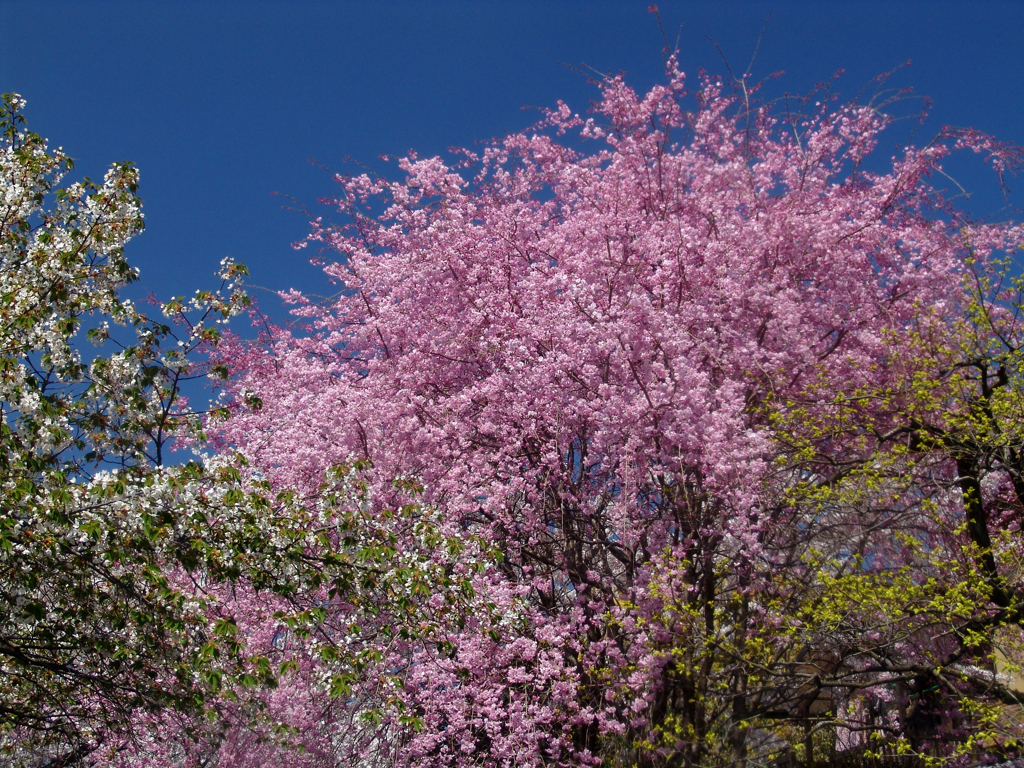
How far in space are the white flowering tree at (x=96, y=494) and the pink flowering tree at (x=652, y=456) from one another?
1015mm

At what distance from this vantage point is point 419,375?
12.4m

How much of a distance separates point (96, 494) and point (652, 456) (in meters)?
6.73

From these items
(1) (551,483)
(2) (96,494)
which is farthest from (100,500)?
(1) (551,483)

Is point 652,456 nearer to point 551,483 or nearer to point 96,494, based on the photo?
point 551,483

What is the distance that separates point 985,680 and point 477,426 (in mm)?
7315

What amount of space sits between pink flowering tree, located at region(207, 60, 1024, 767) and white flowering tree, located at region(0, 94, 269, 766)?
101 cm

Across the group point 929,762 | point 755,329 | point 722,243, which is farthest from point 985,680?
point 722,243

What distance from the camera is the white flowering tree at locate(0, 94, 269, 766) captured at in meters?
6.88

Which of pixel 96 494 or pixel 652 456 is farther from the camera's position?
pixel 652 456

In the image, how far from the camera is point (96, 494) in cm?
704

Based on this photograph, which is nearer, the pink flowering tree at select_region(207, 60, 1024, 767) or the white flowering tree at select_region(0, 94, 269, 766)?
the white flowering tree at select_region(0, 94, 269, 766)

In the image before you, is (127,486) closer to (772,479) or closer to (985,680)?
(772,479)

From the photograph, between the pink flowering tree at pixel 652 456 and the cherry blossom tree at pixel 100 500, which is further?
the pink flowering tree at pixel 652 456

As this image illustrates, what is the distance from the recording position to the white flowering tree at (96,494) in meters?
6.88
